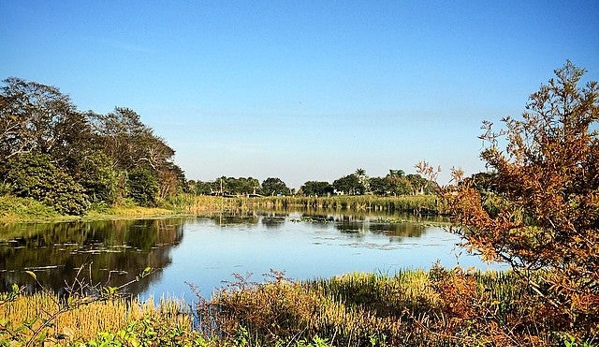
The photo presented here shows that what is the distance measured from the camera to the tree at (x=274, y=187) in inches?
3580

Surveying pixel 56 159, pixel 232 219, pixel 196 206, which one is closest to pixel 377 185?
pixel 196 206

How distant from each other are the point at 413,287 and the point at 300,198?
5493cm

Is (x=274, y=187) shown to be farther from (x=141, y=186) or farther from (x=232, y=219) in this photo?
(x=232, y=219)

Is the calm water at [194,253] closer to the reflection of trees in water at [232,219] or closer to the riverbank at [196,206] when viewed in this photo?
the riverbank at [196,206]

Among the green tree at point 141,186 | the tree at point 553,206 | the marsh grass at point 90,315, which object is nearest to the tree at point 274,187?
the green tree at point 141,186

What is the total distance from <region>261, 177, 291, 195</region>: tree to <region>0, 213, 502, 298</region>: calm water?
6307 cm

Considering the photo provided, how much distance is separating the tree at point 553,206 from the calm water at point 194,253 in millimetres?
7878

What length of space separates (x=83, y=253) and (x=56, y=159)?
1777cm

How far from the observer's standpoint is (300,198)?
6406 cm

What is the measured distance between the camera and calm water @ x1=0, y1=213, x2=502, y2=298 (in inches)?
501

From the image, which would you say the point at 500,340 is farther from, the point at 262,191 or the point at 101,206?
the point at 262,191

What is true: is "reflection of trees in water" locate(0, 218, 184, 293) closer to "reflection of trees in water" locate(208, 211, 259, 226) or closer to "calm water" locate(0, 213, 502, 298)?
"calm water" locate(0, 213, 502, 298)

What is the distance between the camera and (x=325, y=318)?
6.80 m

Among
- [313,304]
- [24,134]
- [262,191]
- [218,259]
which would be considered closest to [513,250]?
[313,304]
